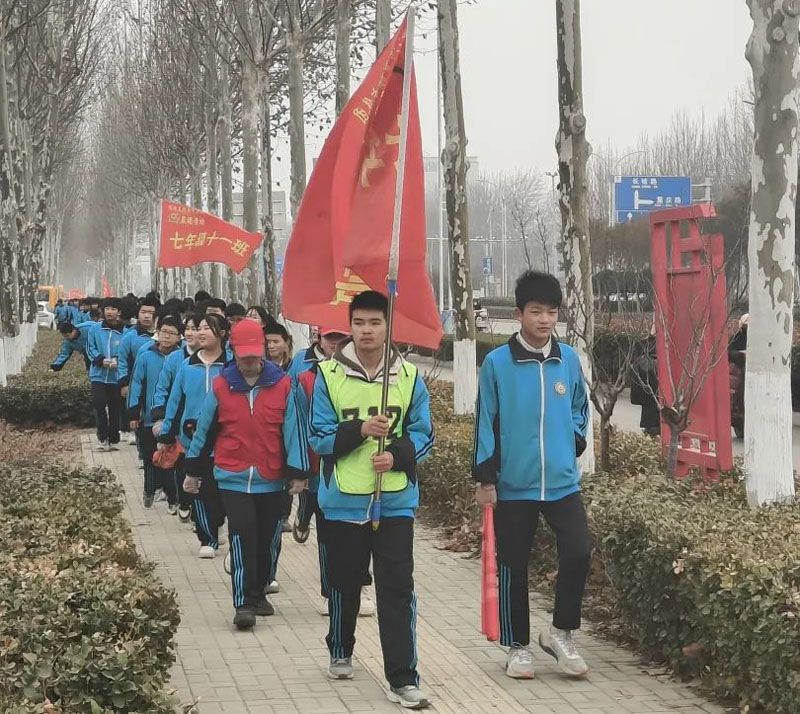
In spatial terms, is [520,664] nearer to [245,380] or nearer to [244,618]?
[244,618]

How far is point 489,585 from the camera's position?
6219mm

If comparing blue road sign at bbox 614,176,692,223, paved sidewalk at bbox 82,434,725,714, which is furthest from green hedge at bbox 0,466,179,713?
blue road sign at bbox 614,176,692,223

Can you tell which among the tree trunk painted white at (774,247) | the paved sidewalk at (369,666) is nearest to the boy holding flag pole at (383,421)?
the paved sidewalk at (369,666)

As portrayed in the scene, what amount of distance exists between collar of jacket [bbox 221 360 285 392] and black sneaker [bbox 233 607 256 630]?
3.75 feet

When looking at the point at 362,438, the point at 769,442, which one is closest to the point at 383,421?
the point at 362,438

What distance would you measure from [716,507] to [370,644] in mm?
1828

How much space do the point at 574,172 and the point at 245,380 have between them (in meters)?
3.76

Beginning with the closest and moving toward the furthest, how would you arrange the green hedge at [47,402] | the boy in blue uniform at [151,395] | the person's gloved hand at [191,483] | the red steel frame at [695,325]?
the person's gloved hand at [191,483] → the red steel frame at [695,325] → the boy in blue uniform at [151,395] → the green hedge at [47,402]

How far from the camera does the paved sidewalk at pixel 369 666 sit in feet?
19.6

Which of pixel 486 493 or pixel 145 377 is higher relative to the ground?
pixel 145 377

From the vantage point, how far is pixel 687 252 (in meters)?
9.35

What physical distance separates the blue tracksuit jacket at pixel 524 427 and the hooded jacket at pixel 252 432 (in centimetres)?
151

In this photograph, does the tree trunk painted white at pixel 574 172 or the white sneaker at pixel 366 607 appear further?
the tree trunk painted white at pixel 574 172

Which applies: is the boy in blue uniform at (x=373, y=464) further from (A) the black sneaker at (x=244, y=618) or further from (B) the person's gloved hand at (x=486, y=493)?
(A) the black sneaker at (x=244, y=618)
